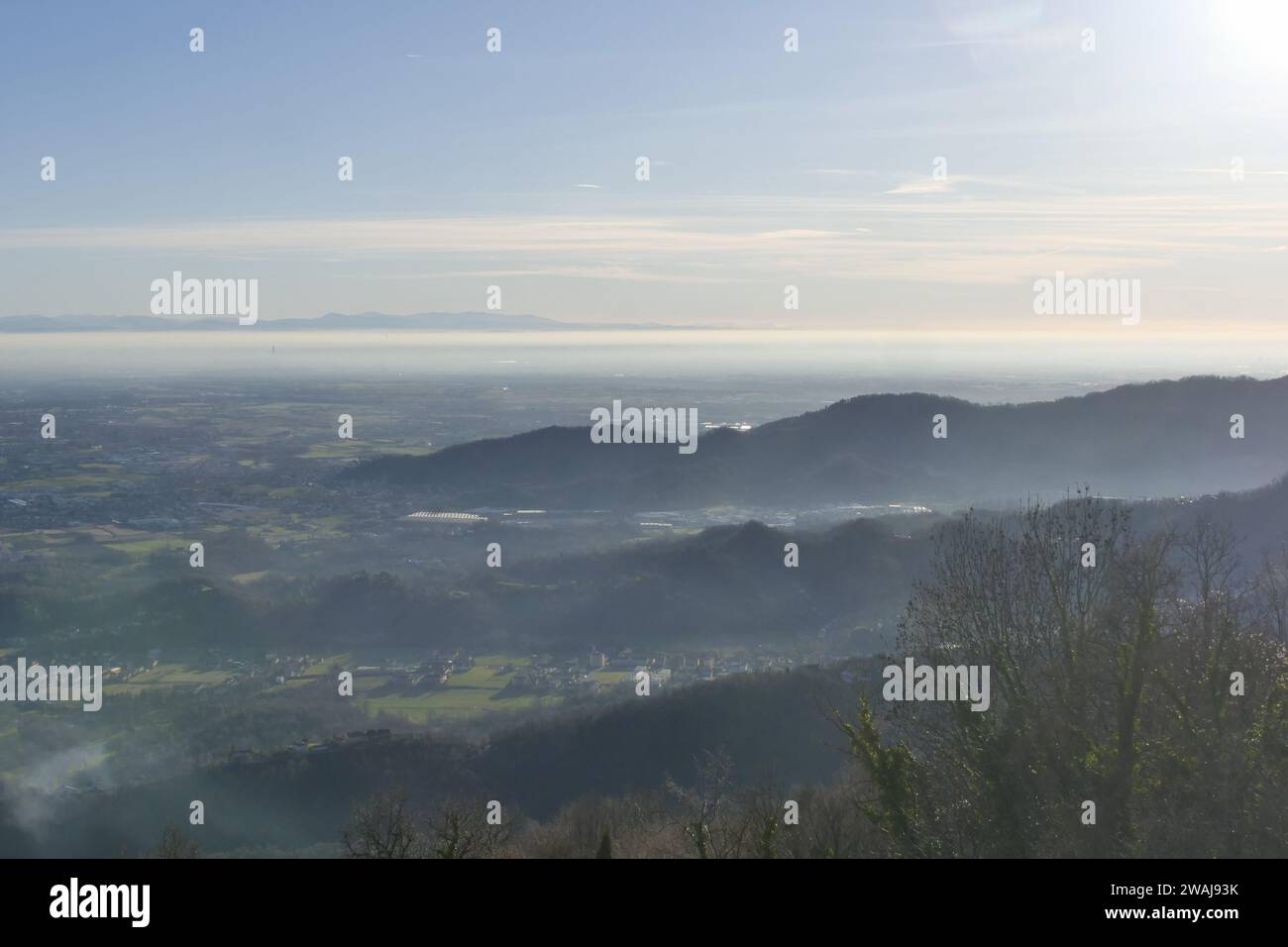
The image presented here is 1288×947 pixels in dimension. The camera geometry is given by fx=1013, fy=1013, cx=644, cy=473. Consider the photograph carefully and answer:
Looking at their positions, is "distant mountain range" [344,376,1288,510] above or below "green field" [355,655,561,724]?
above

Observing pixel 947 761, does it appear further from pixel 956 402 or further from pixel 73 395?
pixel 73 395

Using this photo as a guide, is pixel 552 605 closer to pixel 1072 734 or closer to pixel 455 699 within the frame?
pixel 455 699

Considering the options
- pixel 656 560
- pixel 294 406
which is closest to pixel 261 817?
pixel 656 560

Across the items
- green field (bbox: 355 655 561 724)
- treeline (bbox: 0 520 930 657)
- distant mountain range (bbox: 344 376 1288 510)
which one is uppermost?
distant mountain range (bbox: 344 376 1288 510)

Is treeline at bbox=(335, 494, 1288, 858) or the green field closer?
treeline at bbox=(335, 494, 1288, 858)

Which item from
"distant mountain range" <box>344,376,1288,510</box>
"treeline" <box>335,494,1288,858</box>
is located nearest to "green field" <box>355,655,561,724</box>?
"treeline" <box>335,494,1288,858</box>

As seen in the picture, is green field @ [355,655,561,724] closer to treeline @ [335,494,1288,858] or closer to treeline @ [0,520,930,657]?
treeline @ [0,520,930,657]

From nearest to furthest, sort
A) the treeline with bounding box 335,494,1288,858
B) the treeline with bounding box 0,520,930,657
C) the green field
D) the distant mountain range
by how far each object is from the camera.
→ the treeline with bounding box 335,494,1288,858
the green field
the treeline with bounding box 0,520,930,657
the distant mountain range

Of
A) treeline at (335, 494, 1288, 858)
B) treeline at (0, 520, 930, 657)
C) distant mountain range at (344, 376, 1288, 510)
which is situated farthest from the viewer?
distant mountain range at (344, 376, 1288, 510)
